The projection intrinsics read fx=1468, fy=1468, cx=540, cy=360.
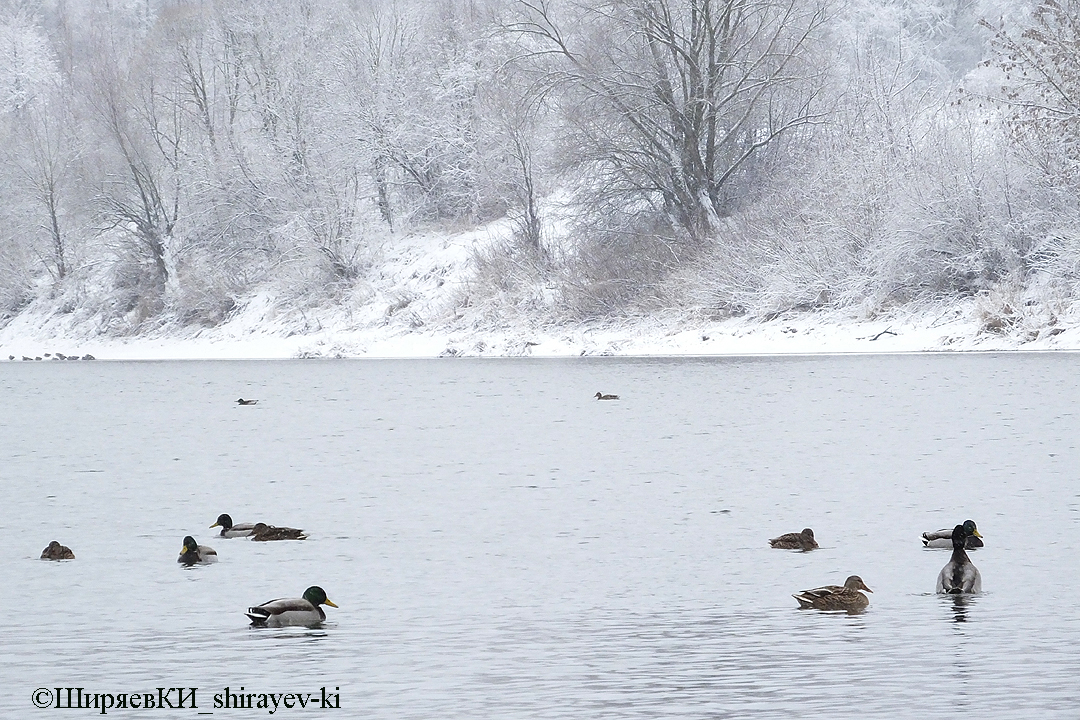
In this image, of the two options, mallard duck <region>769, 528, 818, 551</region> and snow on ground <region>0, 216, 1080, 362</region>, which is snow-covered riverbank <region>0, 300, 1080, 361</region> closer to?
snow on ground <region>0, 216, 1080, 362</region>

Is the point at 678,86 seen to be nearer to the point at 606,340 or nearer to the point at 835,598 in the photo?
the point at 606,340

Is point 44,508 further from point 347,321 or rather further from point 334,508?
point 347,321

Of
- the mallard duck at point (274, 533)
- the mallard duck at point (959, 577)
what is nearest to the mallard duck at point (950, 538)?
the mallard duck at point (959, 577)

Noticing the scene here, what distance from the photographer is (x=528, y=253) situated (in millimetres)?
47188

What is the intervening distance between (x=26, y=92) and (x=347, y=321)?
1277 inches

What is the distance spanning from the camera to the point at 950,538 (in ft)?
39.4

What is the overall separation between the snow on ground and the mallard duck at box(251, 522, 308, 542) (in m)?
24.2

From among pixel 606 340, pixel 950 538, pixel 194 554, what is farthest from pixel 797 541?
pixel 606 340

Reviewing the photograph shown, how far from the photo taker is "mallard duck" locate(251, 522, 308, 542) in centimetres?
1336

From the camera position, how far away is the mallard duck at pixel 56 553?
12.4 metres

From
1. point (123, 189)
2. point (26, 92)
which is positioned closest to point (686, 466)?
point (123, 189)

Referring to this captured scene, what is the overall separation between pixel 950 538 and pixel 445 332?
34622 mm

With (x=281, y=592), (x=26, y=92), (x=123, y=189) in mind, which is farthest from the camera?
(x=26, y=92)

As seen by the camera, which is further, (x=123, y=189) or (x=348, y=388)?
(x=123, y=189)
